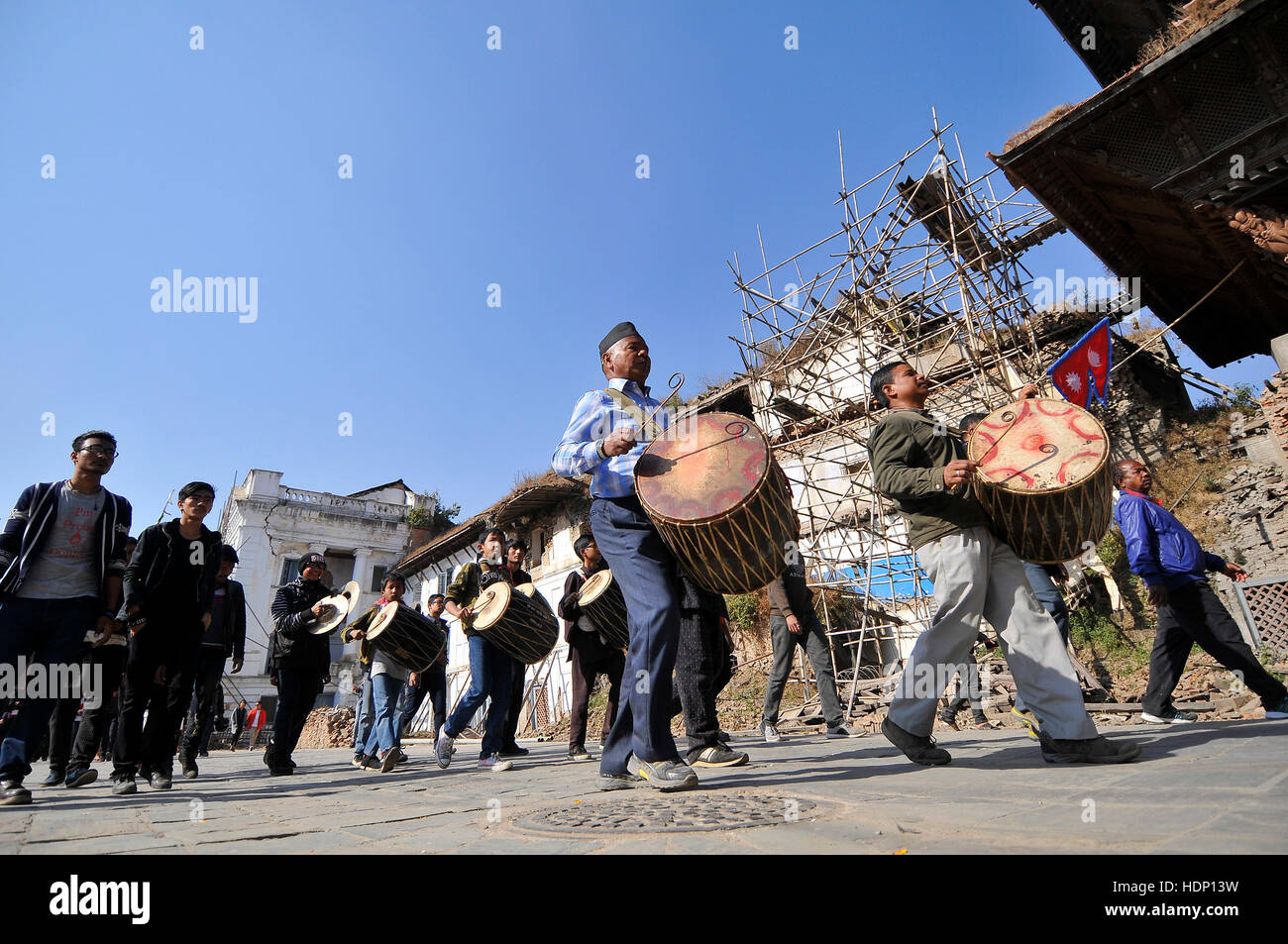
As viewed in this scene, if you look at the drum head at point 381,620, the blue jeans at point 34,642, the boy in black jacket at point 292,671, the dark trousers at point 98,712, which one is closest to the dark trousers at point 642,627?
the boy in black jacket at point 292,671

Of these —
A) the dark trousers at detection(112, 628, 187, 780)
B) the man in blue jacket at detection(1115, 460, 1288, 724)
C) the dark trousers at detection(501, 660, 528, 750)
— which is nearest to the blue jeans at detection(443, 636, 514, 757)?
the dark trousers at detection(501, 660, 528, 750)

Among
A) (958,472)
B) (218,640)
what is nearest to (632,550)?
(958,472)

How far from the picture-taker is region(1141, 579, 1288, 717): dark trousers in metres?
4.58

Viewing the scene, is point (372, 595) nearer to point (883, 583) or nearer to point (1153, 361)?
point (883, 583)

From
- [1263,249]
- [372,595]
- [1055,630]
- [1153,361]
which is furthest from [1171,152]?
[372,595]

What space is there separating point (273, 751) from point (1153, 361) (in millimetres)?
15362

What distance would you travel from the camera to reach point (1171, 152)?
8.28 metres

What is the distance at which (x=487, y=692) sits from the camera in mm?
5773

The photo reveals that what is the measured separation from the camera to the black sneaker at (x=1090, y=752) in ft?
9.51

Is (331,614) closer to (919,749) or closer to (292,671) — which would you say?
(292,671)

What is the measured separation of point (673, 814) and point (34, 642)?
4123 millimetres

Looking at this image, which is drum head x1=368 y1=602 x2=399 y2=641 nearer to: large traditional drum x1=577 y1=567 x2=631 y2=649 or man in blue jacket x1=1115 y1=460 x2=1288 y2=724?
large traditional drum x1=577 y1=567 x2=631 y2=649

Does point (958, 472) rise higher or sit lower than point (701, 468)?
lower

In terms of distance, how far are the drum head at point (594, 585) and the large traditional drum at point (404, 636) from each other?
5.26 feet
